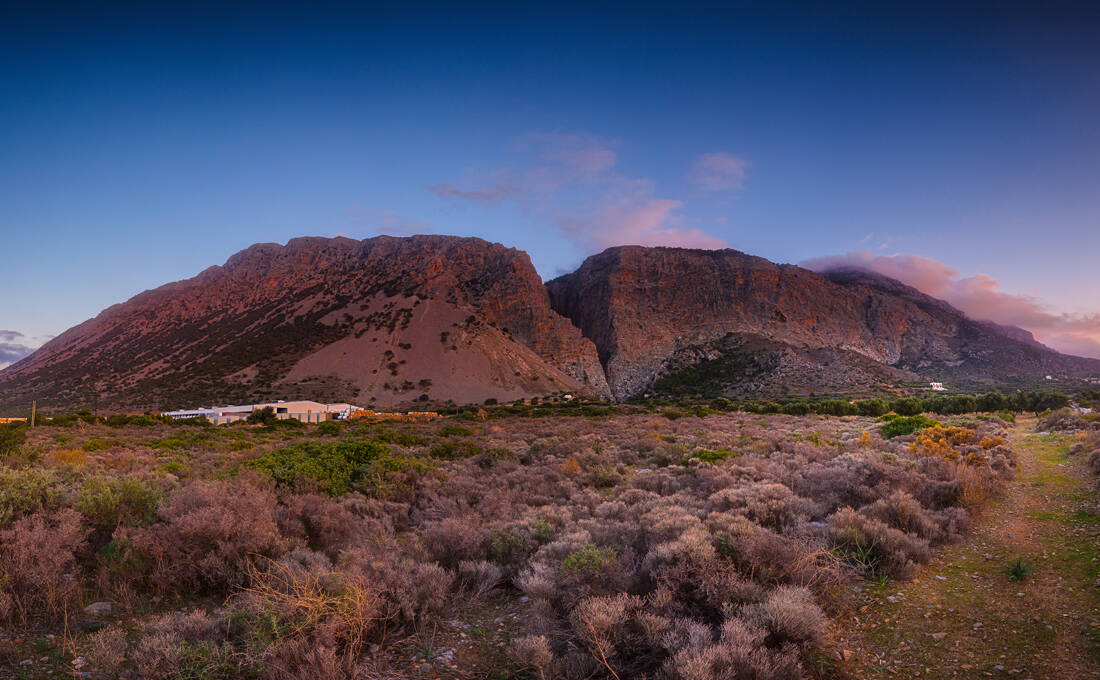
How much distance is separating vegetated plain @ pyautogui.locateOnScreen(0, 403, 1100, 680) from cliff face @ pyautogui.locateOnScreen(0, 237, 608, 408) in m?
79.8

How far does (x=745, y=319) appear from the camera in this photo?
132m

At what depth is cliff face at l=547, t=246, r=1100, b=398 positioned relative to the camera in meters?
118

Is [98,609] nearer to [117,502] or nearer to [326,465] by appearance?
[117,502]

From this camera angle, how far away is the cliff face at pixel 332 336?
8581 centimetres

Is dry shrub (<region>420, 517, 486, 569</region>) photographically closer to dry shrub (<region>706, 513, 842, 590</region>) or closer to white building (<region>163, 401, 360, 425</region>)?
dry shrub (<region>706, 513, 842, 590</region>)

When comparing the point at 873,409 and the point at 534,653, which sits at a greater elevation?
the point at 534,653

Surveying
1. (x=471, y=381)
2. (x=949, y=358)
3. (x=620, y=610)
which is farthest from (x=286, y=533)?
(x=949, y=358)

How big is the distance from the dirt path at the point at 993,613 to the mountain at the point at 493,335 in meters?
82.3

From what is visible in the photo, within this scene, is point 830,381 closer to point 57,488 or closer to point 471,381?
point 471,381

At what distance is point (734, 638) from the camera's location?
11.8 ft

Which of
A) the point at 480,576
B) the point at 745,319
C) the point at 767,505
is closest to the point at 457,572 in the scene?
the point at 480,576

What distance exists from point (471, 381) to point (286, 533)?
87.5 m

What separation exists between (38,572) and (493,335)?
10439cm

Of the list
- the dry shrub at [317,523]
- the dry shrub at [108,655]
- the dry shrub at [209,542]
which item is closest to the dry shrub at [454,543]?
the dry shrub at [317,523]
